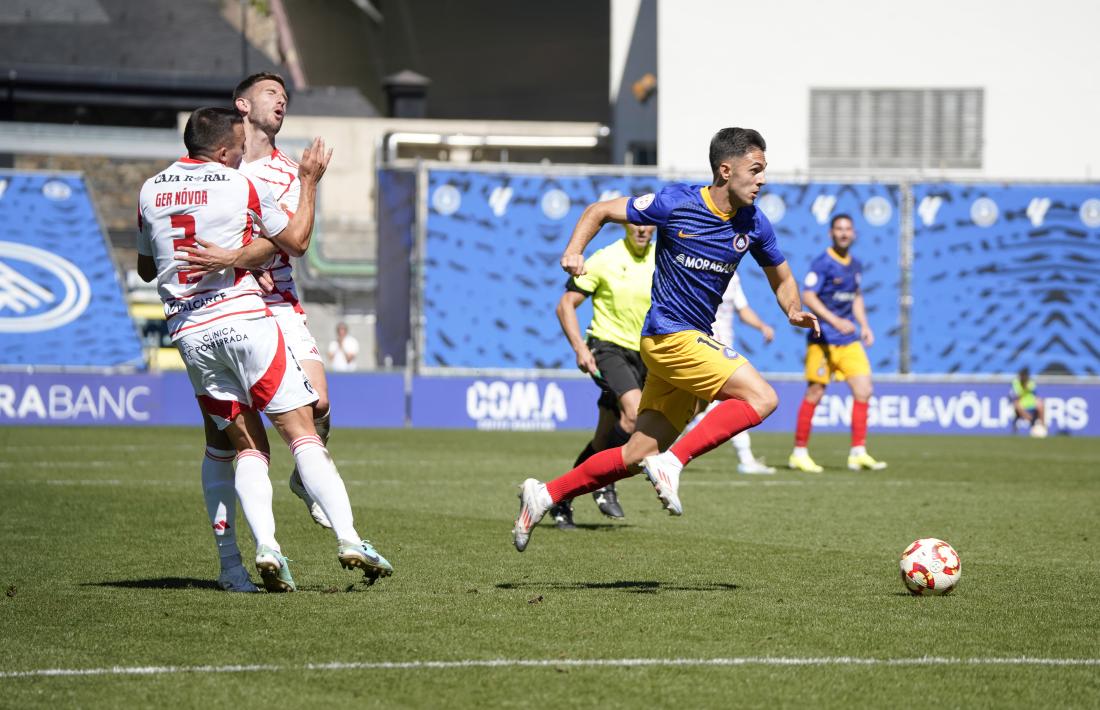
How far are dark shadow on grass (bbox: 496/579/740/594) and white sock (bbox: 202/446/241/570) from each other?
122 cm

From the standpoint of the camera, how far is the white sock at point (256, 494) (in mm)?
6875

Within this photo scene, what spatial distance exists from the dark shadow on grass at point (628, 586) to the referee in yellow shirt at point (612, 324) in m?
3.26

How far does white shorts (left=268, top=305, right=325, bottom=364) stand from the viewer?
302 inches

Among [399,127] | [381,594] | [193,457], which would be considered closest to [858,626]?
[381,594]

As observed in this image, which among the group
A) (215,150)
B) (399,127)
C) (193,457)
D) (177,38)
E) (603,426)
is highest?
(177,38)

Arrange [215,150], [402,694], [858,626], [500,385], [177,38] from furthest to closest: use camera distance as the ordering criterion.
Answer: [177,38]
[500,385]
[215,150]
[858,626]
[402,694]

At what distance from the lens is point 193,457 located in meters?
16.9

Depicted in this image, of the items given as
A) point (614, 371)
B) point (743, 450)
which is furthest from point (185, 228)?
point (743, 450)

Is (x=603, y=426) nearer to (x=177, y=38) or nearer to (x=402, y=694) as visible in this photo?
(x=402, y=694)

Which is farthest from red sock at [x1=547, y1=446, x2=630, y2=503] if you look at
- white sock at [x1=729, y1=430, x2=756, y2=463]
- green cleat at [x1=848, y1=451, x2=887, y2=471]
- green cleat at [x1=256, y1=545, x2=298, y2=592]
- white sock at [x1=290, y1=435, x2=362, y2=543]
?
green cleat at [x1=848, y1=451, x2=887, y2=471]

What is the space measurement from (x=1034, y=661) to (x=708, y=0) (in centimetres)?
3047

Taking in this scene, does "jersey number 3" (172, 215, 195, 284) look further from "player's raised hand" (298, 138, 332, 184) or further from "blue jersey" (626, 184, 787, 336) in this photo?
"blue jersey" (626, 184, 787, 336)

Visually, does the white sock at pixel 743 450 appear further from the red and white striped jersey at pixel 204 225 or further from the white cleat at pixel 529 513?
the red and white striped jersey at pixel 204 225

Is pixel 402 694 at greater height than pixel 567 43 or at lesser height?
lesser
